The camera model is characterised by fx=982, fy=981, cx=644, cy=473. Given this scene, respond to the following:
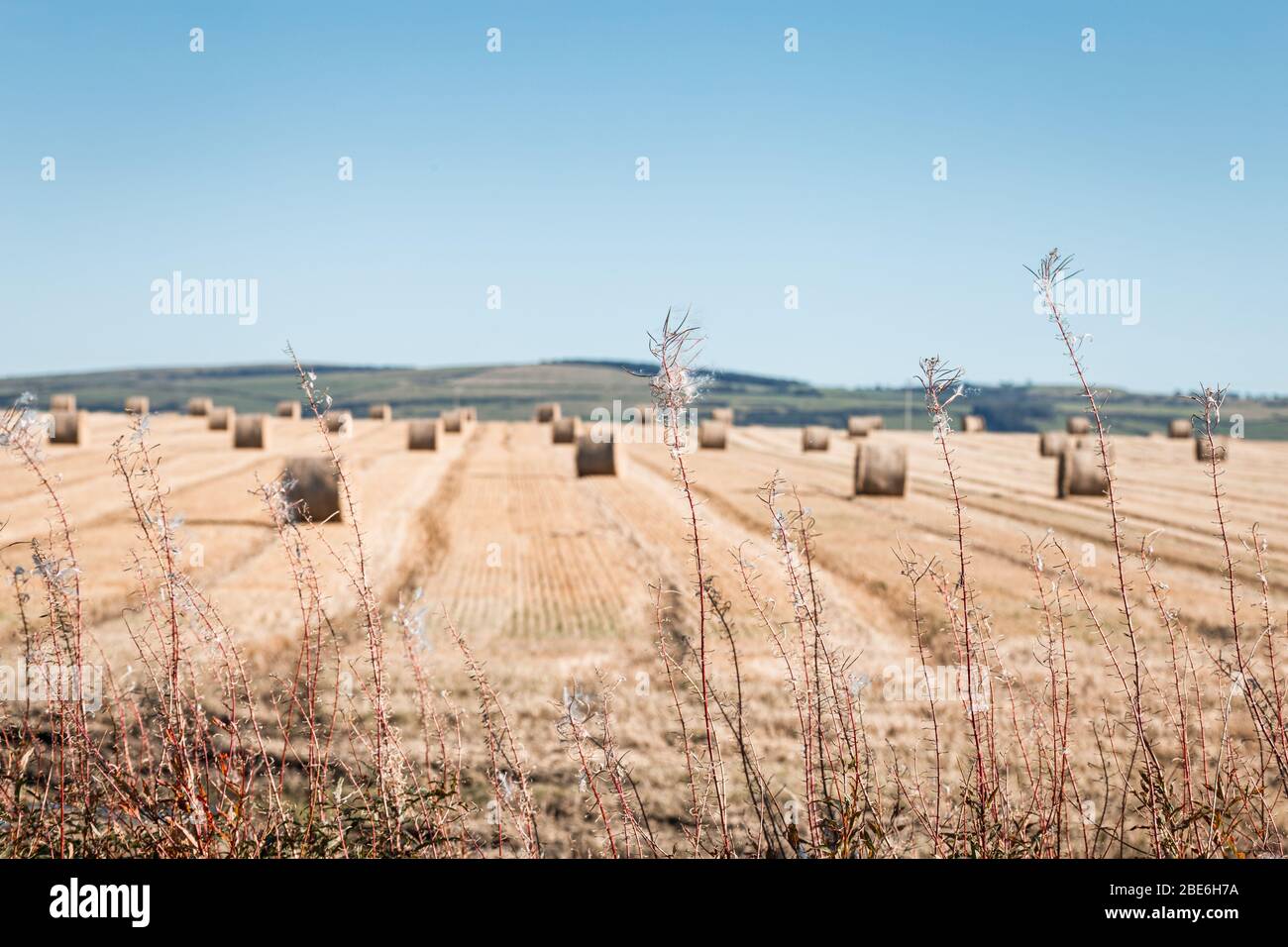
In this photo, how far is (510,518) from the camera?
22.4 meters

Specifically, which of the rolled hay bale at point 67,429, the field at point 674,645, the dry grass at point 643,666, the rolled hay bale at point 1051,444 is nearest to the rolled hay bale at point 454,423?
the rolled hay bale at point 67,429

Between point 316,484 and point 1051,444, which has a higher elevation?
point 1051,444

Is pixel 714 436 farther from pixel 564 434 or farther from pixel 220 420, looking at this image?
pixel 220 420

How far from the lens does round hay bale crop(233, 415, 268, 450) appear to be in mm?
41281

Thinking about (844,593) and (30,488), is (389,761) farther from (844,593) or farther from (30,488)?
(30,488)

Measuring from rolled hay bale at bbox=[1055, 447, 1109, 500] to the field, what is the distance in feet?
1.74

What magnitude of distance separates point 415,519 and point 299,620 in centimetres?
927

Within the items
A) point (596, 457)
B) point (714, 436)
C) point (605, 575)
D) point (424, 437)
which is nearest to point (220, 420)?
point (424, 437)

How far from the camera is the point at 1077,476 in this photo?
89.5 feet

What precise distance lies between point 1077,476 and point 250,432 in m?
32.0

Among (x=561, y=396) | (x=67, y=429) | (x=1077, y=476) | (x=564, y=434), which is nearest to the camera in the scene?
(x=1077, y=476)

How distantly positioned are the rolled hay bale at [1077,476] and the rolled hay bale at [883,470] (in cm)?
490

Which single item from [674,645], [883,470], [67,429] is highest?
[67,429]

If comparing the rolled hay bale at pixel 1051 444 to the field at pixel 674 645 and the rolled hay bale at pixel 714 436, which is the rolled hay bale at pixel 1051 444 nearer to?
the field at pixel 674 645
